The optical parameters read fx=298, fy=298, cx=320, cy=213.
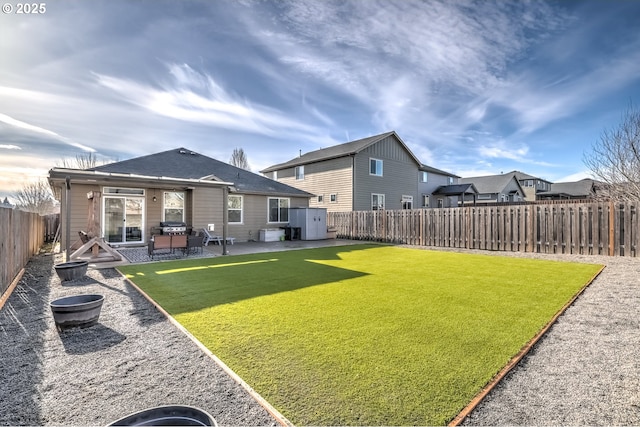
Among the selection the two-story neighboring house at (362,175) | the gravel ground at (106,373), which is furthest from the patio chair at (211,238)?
the gravel ground at (106,373)

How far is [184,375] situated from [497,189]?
37.5 meters

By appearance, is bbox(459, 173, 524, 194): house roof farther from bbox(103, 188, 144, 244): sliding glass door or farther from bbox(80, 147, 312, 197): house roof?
bbox(103, 188, 144, 244): sliding glass door

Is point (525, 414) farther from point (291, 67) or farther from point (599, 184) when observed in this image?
point (599, 184)

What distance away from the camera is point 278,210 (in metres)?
17.1

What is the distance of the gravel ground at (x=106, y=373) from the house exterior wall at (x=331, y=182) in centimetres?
1618

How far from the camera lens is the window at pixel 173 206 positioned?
13.2 metres

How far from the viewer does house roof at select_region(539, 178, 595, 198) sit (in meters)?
40.0

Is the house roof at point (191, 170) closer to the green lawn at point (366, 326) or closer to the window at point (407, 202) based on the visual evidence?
the green lawn at point (366, 326)

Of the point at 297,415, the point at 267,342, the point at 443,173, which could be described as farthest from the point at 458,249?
the point at 443,173

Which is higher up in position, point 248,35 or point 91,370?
point 248,35

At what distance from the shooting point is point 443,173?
29.4 meters

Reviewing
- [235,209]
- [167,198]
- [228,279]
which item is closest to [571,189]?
[235,209]

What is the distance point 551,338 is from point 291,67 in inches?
438

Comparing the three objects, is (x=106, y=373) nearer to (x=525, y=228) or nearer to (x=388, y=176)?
(x=525, y=228)
